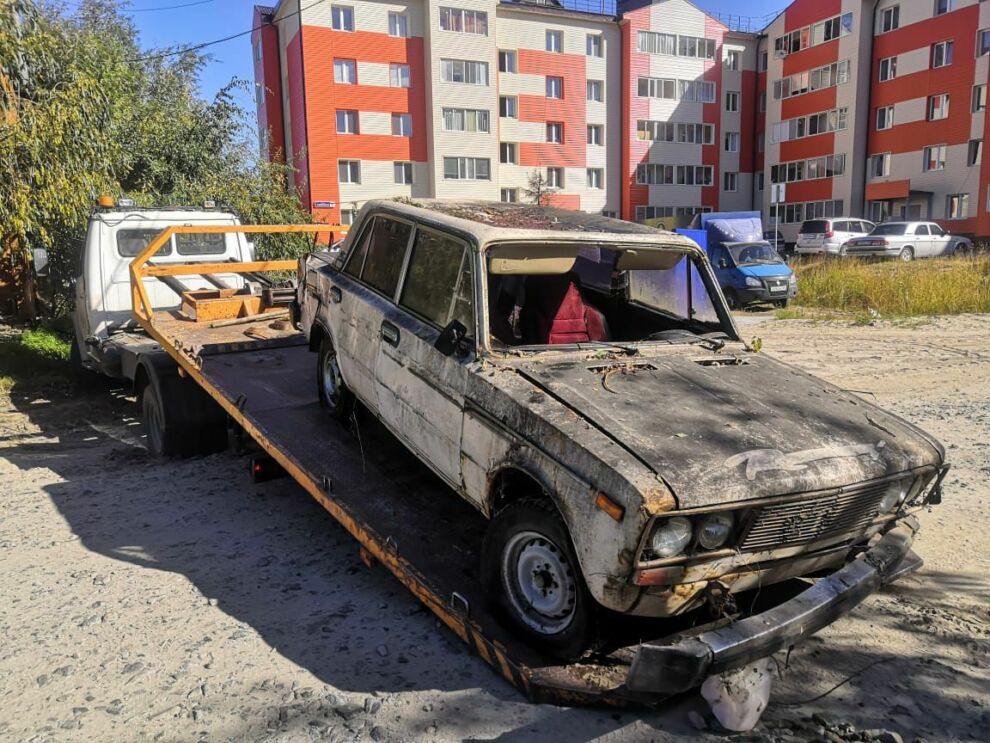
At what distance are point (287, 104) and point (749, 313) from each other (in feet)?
109

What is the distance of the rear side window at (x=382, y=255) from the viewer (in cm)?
477

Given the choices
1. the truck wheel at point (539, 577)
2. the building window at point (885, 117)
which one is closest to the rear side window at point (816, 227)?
the building window at point (885, 117)

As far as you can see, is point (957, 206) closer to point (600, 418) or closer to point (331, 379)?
point (331, 379)

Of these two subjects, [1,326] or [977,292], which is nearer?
[1,326]

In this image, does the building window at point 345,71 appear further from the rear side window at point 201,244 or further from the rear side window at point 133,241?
the rear side window at point 133,241

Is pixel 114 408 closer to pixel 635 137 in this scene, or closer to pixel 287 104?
pixel 287 104

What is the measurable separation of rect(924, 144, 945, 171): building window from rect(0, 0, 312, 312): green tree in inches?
1392

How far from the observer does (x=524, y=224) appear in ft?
14.5

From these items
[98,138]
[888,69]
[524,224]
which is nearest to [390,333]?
[524,224]

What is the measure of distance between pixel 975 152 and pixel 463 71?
2653 cm

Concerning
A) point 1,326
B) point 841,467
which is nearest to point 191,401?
point 841,467

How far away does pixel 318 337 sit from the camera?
19.1ft

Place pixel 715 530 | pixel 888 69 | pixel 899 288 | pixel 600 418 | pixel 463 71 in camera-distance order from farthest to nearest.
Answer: pixel 888 69, pixel 463 71, pixel 899 288, pixel 600 418, pixel 715 530

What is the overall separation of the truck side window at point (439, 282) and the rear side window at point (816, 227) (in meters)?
30.5
